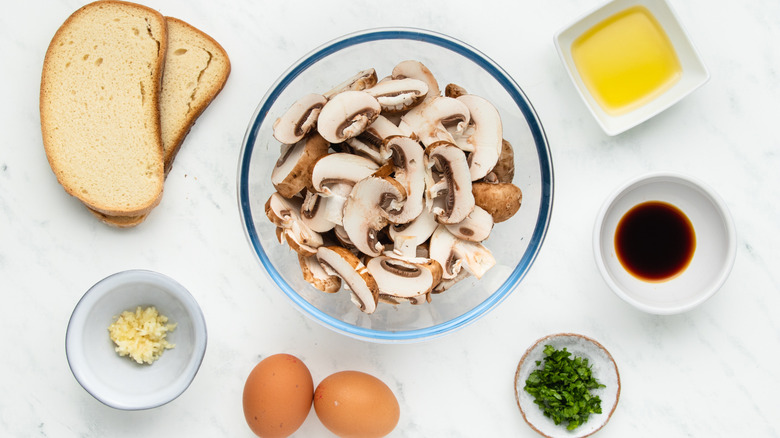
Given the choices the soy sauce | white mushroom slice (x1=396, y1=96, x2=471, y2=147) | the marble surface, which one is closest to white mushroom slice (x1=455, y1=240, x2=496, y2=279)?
white mushroom slice (x1=396, y1=96, x2=471, y2=147)

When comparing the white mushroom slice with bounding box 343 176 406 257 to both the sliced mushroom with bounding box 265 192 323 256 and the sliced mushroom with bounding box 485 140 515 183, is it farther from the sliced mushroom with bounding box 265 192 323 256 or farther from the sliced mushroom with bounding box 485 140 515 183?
the sliced mushroom with bounding box 485 140 515 183

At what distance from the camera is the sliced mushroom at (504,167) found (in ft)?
4.77

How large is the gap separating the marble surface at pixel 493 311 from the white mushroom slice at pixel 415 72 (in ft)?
0.91

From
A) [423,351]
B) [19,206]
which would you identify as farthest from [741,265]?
[19,206]

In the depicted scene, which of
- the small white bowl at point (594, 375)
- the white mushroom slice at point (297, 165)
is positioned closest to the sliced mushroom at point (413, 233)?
the white mushroom slice at point (297, 165)

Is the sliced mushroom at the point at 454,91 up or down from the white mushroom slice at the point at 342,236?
up

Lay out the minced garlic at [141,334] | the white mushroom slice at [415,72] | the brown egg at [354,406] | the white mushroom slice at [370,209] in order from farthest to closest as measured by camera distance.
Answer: the minced garlic at [141,334] → the brown egg at [354,406] → the white mushroom slice at [415,72] → the white mushroom slice at [370,209]

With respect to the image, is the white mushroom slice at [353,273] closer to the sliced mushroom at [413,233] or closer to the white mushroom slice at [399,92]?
the sliced mushroom at [413,233]

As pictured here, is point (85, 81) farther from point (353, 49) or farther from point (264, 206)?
point (353, 49)

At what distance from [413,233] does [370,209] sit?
0.43 feet

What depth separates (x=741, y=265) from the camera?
173 centimetres

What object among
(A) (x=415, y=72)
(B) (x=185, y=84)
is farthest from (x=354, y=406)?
(B) (x=185, y=84)

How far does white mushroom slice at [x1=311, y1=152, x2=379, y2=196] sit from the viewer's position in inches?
53.6

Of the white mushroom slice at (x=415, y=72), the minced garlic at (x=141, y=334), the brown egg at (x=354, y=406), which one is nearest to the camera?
the white mushroom slice at (x=415, y=72)
